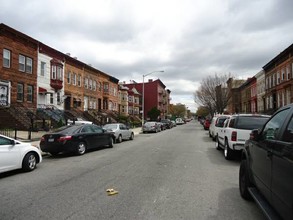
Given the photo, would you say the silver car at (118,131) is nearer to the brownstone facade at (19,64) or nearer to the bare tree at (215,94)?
the brownstone facade at (19,64)

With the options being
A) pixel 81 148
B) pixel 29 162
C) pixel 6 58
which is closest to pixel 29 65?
pixel 6 58

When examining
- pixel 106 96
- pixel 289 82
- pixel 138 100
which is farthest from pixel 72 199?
pixel 138 100

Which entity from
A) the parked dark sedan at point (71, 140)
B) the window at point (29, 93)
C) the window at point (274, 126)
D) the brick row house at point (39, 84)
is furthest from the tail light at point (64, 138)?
the window at point (29, 93)

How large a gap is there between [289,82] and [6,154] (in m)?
36.9

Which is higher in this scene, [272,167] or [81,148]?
[272,167]

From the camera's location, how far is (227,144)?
1237 cm

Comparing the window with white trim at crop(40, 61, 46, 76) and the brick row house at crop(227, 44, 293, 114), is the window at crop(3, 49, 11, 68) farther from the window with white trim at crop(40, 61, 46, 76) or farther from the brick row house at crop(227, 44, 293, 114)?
the brick row house at crop(227, 44, 293, 114)

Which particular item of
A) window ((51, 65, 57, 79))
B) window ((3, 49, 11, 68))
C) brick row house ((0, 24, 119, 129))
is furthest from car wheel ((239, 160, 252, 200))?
window ((51, 65, 57, 79))

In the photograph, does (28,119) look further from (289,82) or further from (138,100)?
(138,100)

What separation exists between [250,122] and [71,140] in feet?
25.1

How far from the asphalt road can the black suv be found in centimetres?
82

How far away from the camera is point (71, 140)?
1405 centimetres

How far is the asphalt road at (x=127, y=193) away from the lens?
5.55m

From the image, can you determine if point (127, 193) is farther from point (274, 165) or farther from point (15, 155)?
point (15, 155)
